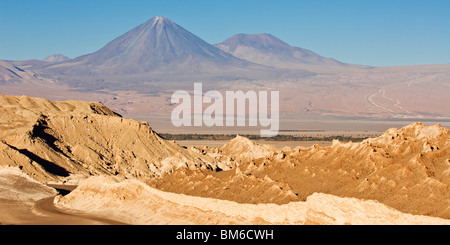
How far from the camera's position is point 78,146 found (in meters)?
62.0

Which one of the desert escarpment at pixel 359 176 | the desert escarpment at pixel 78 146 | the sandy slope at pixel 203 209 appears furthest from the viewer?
the desert escarpment at pixel 78 146

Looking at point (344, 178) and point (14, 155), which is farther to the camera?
point (14, 155)

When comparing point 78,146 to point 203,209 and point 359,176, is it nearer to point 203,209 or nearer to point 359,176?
point 203,209

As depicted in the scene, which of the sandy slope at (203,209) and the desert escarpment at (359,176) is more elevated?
the desert escarpment at (359,176)

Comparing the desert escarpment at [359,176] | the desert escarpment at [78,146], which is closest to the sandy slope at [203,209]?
the desert escarpment at [359,176]

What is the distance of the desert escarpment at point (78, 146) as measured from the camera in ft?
184

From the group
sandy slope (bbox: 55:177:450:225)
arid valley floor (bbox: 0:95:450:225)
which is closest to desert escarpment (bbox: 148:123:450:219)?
arid valley floor (bbox: 0:95:450:225)

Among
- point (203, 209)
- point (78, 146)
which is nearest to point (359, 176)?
point (203, 209)

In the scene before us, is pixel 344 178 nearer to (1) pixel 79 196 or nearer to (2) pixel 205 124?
(1) pixel 79 196

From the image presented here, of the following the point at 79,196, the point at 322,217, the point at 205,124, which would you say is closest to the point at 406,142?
the point at 322,217

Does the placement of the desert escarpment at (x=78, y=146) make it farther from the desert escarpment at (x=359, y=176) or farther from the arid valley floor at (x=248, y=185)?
the desert escarpment at (x=359, y=176)

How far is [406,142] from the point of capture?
113 feet

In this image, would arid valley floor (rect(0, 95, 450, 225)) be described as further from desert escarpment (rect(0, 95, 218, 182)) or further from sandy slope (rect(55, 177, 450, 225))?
desert escarpment (rect(0, 95, 218, 182))
